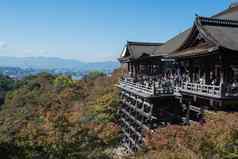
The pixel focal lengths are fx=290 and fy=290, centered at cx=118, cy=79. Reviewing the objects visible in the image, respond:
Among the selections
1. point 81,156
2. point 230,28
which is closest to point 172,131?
point 81,156

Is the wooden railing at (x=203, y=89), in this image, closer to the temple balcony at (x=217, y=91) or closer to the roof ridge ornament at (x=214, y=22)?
the temple balcony at (x=217, y=91)

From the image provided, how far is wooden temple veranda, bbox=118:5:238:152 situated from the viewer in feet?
54.1

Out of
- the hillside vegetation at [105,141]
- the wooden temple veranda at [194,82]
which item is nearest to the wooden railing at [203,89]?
the wooden temple veranda at [194,82]

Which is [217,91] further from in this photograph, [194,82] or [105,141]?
[105,141]

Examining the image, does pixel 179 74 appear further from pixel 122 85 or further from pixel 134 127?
pixel 122 85

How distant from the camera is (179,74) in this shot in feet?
78.8

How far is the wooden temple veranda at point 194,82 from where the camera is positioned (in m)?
16.5

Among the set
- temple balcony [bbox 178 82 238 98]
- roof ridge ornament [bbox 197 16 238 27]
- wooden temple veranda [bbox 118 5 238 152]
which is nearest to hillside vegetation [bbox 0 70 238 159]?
A: temple balcony [bbox 178 82 238 98]

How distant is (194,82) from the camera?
70.3ft

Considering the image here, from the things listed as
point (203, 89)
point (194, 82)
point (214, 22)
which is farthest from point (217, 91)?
point (214, 22)

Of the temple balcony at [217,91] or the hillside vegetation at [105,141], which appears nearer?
the hillside vegetation at [105,141]

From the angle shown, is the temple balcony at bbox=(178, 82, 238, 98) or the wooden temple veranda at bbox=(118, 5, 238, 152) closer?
the temple balcony at bbox=(178, 82, 238, 98)

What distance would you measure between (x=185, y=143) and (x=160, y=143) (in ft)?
4.98

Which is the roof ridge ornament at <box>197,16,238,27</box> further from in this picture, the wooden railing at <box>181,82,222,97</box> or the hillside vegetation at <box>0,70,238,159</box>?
the hillside vegetation at <box>0,70,238,159</box>
